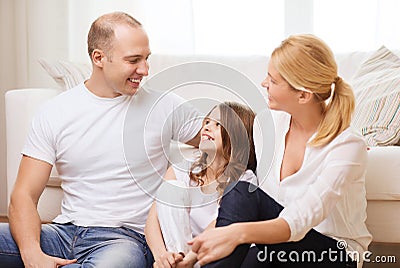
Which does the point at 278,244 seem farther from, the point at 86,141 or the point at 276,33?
the point at 276,33

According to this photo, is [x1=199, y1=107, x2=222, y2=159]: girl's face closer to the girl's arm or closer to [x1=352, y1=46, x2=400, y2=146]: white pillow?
the girl's arm

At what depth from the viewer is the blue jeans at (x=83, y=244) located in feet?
5.78

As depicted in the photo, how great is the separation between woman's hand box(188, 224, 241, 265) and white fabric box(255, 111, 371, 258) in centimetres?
12

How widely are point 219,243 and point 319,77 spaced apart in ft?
1.52

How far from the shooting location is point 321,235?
167 cm

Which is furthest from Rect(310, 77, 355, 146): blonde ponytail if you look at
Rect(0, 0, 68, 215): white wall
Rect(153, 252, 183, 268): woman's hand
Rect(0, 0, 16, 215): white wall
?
Rect(0, 0, 16, 215): white wall

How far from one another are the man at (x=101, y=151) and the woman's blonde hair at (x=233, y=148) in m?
0.13

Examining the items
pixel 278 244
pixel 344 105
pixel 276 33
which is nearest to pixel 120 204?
pixel 278 244

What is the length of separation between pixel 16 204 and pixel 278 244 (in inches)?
27.7

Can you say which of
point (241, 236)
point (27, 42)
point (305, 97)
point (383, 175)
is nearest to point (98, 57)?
point (305, 97)

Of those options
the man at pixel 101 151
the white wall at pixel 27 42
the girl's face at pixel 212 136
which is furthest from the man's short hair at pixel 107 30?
the white wall at pixel 27 42

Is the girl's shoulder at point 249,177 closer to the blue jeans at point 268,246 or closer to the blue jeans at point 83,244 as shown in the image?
the blue jeans at point 268,246

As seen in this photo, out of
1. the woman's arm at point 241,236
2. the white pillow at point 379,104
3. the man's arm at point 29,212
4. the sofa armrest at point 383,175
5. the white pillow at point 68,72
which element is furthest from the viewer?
the white pillow at point 68,72

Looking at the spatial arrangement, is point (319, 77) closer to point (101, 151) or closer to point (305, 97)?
point (305, 97)
